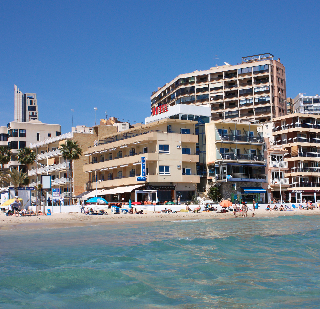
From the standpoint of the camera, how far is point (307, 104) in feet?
377

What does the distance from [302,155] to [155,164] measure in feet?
96.0

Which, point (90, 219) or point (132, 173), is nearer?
point (90, 219)

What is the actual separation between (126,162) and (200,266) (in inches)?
1806

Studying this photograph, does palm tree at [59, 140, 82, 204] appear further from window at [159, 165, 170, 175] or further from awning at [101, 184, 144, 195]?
window at [159, 165, 170, 175]

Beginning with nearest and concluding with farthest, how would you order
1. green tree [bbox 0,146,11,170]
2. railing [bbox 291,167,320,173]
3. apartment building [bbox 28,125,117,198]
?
railing [bbox 291,167,320,173] < apartment building [bbox 28,125,117,198] < green tree [bbox 0,146,11,170]

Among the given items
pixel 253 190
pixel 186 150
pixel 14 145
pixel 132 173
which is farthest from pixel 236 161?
pixel 14 145

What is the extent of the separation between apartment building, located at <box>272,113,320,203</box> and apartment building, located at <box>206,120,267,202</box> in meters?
8.08

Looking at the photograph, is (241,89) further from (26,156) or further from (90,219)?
(90,219)

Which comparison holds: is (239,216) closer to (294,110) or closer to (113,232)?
(113,232)

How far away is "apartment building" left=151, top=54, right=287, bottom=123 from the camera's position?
94.9m

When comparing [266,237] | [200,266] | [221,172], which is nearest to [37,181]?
[221,172]

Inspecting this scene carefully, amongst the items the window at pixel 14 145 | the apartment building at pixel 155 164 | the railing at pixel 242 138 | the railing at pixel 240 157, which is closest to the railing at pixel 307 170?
the railing at pixel 240 157

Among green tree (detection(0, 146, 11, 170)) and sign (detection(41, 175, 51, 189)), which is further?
green tree (detection(0, 146, 11, 170))


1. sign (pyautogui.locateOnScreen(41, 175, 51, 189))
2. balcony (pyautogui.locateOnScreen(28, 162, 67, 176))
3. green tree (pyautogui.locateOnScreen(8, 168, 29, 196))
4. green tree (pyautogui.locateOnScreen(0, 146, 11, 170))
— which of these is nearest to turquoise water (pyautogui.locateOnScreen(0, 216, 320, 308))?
sign (pyautogui.locateOnScreen(41, 175, 51, 189))
